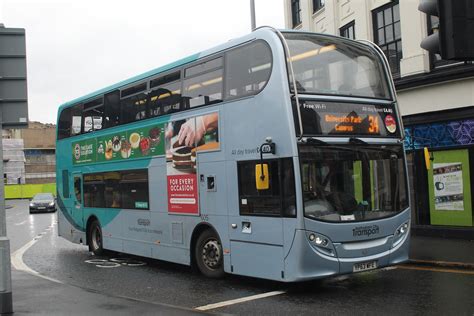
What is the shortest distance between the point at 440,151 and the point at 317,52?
23.5 ft

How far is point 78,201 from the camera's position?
14320 millimetres

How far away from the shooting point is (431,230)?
14281 mm

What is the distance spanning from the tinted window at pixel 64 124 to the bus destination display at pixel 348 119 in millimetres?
8593

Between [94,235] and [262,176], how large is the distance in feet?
24.1

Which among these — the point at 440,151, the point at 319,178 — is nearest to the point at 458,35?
the point at 319,178

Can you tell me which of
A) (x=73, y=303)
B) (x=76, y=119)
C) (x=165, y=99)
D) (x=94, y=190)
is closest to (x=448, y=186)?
(x=165, y=99)

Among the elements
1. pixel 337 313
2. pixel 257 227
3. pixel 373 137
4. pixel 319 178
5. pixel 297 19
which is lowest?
pixel 337 313

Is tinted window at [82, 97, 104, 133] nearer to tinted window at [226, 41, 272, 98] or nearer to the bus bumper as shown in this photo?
tinted window at [226, 41, 272, 98]

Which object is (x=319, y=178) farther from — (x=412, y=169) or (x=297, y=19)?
(x=297, y=19)

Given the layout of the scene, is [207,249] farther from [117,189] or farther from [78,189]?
[78,189]

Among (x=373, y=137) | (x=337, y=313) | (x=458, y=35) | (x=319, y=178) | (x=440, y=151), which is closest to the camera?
(x=458, y=35)

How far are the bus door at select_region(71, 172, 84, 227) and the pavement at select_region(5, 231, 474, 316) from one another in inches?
130

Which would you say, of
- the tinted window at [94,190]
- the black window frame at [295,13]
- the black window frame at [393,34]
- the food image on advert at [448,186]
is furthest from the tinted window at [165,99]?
the black window frame at [295,13]

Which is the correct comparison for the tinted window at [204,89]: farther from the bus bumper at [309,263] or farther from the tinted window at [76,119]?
the tinted window at [76,119]
